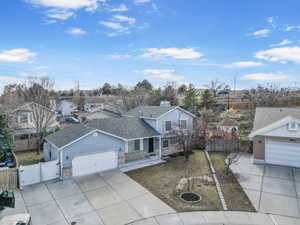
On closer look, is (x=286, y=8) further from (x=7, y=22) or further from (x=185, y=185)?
(x=7, y=22)

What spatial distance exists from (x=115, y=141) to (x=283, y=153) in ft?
44.8

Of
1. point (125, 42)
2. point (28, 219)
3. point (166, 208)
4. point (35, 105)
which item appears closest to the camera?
point (28, 219)

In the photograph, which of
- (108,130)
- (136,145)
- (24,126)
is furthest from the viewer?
(24,126)

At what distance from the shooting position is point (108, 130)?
1691 centimetres

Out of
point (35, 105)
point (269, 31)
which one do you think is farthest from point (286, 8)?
point (35, 105)

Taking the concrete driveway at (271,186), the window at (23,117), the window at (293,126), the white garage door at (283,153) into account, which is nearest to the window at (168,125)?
the concrete driveway at (271,186)

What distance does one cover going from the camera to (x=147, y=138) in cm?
1881

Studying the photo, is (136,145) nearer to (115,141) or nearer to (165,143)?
(115,141)

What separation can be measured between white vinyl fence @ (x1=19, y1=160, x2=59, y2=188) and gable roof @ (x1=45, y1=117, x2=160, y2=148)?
58.8 inches

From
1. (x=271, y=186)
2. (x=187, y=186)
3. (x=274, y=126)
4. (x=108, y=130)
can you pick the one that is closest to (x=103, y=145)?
(x=108, y=130)

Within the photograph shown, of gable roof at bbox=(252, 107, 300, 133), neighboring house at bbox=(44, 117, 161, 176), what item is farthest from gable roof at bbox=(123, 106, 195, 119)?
gable roof at bbox=(252, 107, 300, 133)

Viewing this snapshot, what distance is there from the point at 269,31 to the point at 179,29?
8.38 meters

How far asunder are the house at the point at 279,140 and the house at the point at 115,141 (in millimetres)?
6921

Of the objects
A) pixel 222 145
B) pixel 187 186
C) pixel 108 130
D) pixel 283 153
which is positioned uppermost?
pixel 108 130
